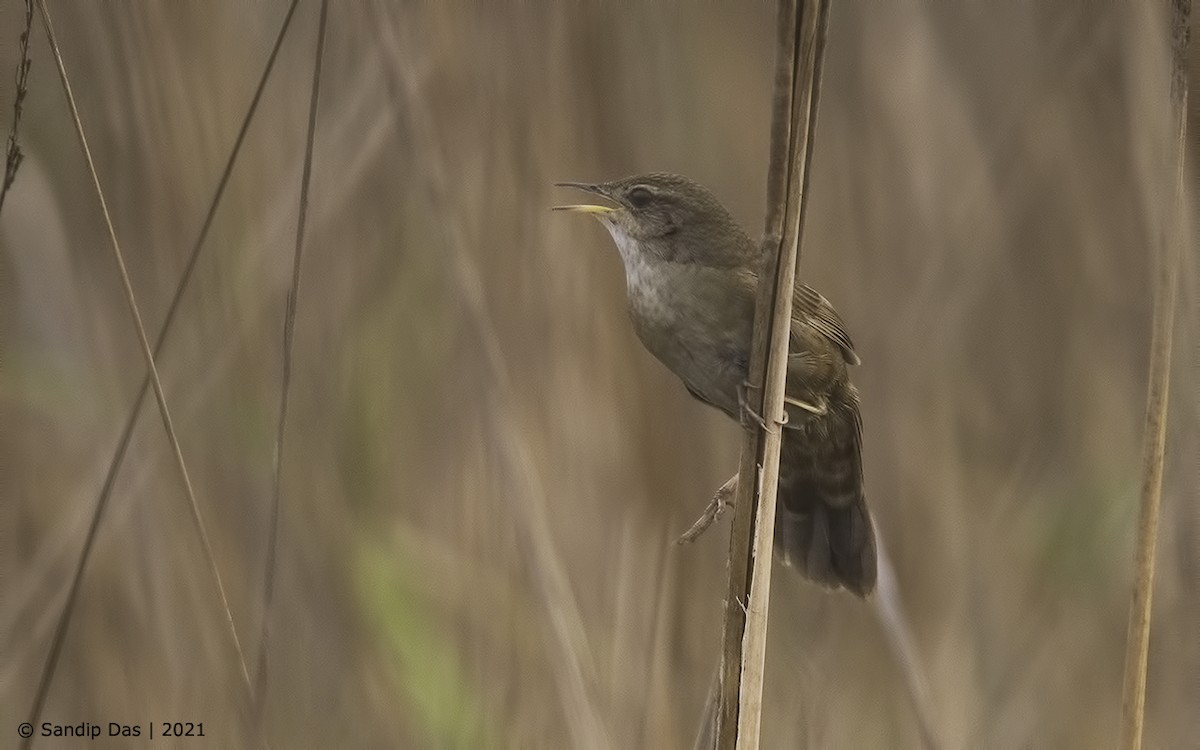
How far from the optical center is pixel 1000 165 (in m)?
2.40

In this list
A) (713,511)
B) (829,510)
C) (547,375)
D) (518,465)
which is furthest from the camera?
(547,375)

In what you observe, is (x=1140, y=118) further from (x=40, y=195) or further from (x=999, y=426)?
(x=40, y=195)

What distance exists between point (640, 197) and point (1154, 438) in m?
0.93

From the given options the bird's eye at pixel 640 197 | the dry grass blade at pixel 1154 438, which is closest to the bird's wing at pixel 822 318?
the bird's eye at pixel 640 197

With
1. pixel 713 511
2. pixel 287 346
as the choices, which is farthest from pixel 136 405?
pixel 713 511

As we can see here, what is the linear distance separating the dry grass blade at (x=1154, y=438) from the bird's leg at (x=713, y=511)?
0.48 meters

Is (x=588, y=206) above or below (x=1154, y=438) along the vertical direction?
above

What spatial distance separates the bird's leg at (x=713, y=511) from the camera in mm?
1429

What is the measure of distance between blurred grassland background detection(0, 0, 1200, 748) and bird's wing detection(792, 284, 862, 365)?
15.1 inches

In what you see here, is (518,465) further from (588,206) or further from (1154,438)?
(1154,438)

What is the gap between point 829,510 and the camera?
2102 mm

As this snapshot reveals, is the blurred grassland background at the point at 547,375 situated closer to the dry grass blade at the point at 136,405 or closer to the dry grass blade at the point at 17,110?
the dry grass blade at the point at 136,405

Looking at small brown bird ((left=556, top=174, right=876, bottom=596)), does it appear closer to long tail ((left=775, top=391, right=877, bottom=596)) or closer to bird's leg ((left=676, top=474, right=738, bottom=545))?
long tail ((left=775, top=391, right=877, bottom=596))

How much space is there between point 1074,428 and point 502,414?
4.57ft
